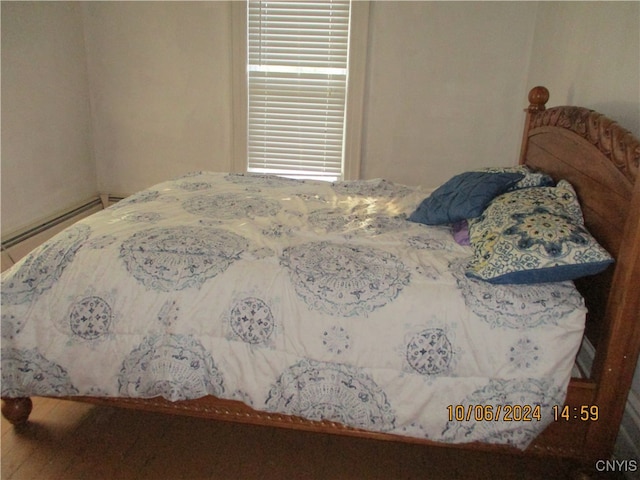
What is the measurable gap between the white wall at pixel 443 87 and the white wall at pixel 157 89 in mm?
1082

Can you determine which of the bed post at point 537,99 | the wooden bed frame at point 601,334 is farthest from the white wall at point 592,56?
the wooden bed frame at point 601,334

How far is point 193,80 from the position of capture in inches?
136

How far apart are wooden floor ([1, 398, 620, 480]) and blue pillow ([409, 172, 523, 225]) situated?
0.83 metres

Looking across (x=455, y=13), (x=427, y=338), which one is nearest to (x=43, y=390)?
(x=427, y=338)

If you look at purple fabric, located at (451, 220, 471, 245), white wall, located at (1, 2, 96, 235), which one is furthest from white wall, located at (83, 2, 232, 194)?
purple fabric, located at (451, 220, 471, 245)

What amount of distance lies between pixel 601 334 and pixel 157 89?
10.5ft

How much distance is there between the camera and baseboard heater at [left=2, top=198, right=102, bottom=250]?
2830 millimetres

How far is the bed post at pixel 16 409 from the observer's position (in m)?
1.61

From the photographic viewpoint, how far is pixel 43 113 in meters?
3.08

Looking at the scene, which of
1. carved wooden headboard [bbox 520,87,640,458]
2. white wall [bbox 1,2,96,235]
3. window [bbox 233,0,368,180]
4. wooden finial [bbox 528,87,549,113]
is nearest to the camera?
carved wooden headboard [bbox 520,87,640,458]

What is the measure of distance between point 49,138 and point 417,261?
2.74 metres

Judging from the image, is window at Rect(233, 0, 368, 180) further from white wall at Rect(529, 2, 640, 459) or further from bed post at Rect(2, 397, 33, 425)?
bed post at Rect(2, 397, 33, 425)

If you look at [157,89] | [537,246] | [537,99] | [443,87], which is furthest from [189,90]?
[537,246]

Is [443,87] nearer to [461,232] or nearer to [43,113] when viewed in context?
[461,232]
